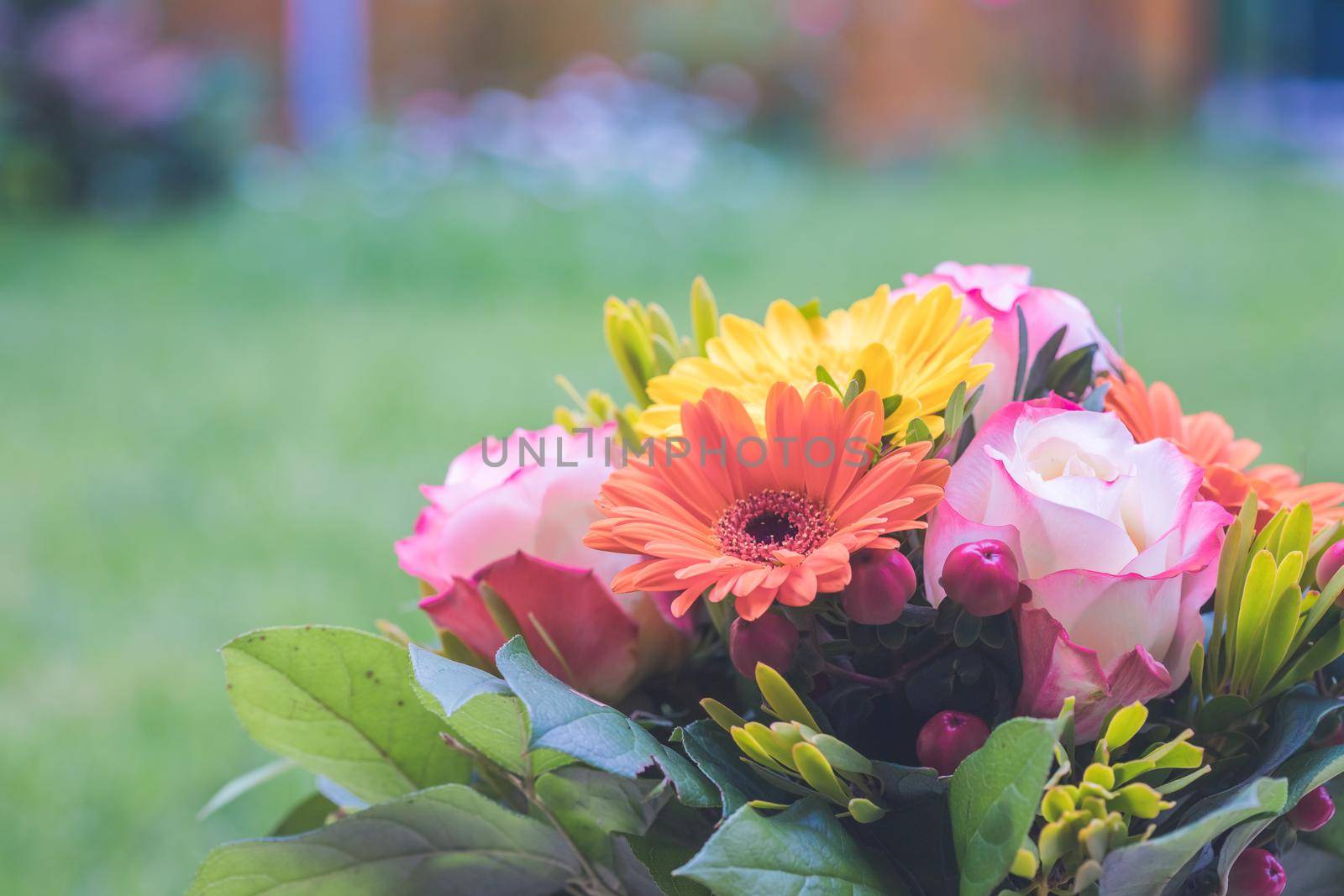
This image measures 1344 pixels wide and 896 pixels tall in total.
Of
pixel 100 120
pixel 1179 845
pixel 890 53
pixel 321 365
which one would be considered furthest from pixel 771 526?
pixel 890 53

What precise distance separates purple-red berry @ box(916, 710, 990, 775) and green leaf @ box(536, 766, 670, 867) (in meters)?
0.07

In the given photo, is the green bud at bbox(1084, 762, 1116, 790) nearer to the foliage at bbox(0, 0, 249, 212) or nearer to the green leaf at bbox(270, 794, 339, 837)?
the green leaf at bbox(270, 794, 339, 837)

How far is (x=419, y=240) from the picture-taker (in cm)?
325

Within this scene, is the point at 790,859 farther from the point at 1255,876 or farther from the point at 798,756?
the point at 1255,876

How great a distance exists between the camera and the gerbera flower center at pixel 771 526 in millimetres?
320

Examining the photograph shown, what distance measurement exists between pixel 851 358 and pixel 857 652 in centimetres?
8

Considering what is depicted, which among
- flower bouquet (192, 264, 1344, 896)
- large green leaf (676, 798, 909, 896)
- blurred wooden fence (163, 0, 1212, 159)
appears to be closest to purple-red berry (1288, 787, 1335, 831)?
flower bouquet (192, 264, 1344, 896)

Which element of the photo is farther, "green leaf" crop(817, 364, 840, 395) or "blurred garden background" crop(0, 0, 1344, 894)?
"blurred garden background" crop(0, 0, 1344, 894)

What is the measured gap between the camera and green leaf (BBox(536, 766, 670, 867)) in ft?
1.15

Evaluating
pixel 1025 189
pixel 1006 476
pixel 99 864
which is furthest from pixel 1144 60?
pixel 1006 476

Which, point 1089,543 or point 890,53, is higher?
point 890,53

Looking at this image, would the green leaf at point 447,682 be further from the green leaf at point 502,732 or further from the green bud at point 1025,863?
the green bud at point 1025,863

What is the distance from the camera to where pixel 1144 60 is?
5180mm

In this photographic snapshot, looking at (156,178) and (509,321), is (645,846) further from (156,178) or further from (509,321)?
(156,178)
